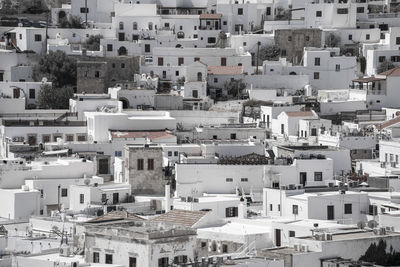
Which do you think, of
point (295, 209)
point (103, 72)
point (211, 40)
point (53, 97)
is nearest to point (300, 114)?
point (103, 72)

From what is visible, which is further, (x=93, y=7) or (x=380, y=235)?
(x=93, y=7)

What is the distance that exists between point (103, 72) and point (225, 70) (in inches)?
201

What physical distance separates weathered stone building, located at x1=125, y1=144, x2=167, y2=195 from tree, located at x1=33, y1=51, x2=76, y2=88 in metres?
17.3

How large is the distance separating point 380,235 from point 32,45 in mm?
37409

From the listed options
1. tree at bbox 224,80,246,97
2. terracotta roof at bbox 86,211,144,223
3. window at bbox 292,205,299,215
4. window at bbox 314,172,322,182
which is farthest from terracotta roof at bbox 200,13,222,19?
terracotta roof at bbox 86,211,144,223

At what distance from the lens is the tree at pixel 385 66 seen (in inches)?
3073

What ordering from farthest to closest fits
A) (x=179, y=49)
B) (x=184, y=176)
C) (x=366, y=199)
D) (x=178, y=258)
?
(x=179, y=49) < (x=184, y=176) < (x=366, y=199) < (x=178, y=258)

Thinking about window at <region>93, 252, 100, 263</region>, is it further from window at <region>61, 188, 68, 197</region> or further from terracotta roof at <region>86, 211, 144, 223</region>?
window at <region>61, 188, 68, 197</region>

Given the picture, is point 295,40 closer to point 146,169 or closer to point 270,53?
point 270,53

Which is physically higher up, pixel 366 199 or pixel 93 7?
pixel 93 7

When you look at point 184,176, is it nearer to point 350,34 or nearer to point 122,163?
point 122,163

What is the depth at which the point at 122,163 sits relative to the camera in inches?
2397

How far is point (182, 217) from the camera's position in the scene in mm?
49938

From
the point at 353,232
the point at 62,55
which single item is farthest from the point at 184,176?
the point at 62,55
